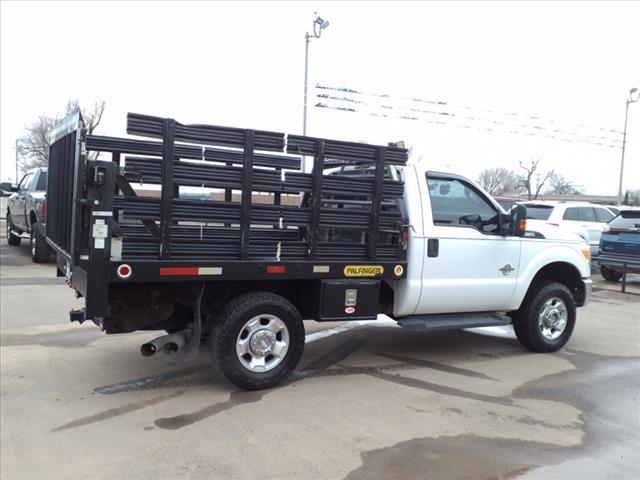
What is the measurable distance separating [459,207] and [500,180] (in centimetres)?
8789

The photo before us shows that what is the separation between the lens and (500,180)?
3501 inches

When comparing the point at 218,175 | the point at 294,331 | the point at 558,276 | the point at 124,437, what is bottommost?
the point at 124,437

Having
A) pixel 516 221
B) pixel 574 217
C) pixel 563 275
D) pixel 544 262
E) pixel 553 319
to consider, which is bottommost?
pixel 553 319

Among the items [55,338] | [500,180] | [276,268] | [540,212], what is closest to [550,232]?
[276,268]

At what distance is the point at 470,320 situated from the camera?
6.00 metres

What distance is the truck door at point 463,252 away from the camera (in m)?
5.69

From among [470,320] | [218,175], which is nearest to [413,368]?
[470,320]

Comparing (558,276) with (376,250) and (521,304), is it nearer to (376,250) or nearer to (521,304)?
Result: (521,304)

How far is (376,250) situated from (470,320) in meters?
1.47

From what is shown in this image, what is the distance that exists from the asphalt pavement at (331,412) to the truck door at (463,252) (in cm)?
75

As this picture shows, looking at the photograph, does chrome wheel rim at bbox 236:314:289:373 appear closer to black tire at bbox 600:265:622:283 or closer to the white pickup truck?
the white pickup truck

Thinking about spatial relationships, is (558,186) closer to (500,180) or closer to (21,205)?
(500,180)

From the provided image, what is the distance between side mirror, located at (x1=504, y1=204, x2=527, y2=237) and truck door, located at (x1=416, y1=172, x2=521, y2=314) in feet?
0.36

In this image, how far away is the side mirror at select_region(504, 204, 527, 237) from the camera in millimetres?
5969
